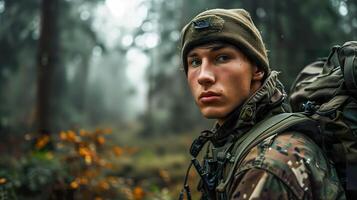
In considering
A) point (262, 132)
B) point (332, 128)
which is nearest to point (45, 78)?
point (262, 132)

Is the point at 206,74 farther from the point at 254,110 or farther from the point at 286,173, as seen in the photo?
the point at 286,173

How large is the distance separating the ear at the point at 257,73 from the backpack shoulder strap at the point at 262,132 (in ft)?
1.36

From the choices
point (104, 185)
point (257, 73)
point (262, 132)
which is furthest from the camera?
point (104, 185)

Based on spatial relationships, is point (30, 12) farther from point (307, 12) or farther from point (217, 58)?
point (217, 58)

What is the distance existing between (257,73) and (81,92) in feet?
89.3

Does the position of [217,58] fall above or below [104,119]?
above

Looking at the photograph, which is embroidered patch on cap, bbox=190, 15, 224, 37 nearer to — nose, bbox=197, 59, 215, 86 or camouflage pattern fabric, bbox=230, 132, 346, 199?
nose, bbox=197, 59, 215, 86

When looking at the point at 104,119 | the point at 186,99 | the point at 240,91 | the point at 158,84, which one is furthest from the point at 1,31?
the point at 104,119

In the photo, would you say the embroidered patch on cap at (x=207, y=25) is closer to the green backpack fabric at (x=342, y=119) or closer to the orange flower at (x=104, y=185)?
the green backpack fabric at (x=342, y=119)

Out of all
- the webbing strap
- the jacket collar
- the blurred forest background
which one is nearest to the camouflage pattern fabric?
the jacket collar

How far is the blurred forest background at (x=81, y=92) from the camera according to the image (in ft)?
20.4

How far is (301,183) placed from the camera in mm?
2025

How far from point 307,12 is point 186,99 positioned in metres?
14.1

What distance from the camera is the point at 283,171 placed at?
198 cm
